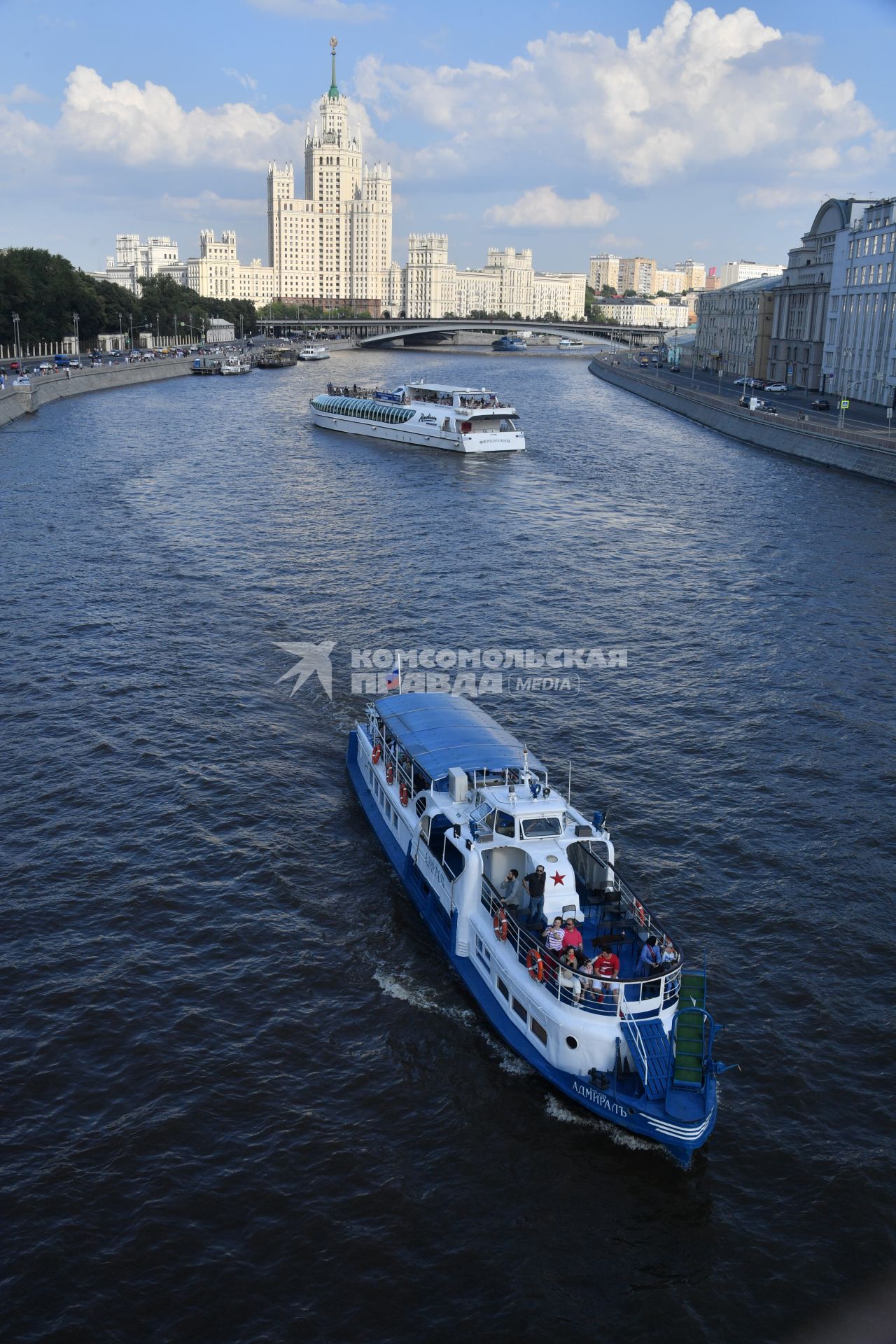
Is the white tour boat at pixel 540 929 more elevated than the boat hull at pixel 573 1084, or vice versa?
the white tour boat at pixel 540 929

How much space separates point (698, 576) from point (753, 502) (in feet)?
56.3

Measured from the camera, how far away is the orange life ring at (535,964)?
1633 cm

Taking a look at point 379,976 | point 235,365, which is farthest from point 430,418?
point 235,365

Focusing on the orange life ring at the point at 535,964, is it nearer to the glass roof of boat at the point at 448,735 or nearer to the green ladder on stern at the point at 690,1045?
the green ladder on stern at the point at 690,1045

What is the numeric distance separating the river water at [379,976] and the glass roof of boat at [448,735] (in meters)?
2.32

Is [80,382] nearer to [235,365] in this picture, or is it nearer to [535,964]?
[235,365]

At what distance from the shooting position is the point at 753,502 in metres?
59.7

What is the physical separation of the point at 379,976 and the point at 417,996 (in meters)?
0.80

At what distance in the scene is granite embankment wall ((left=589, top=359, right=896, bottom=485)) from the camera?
212ft

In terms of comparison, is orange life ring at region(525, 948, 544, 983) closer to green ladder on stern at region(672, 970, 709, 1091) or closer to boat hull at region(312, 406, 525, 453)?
green ladder on stern at region(672, 970, 709, 1091)

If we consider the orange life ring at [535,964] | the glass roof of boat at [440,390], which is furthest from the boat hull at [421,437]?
the orange life ring at [535,964]

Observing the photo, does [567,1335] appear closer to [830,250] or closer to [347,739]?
[347,739]

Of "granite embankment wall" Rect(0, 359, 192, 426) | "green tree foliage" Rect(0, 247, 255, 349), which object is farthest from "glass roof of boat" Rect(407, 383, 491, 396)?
"green tree foliage" Rect(0, 247, 255, 349)

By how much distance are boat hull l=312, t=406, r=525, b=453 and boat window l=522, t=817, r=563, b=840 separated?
5918 centimetres
